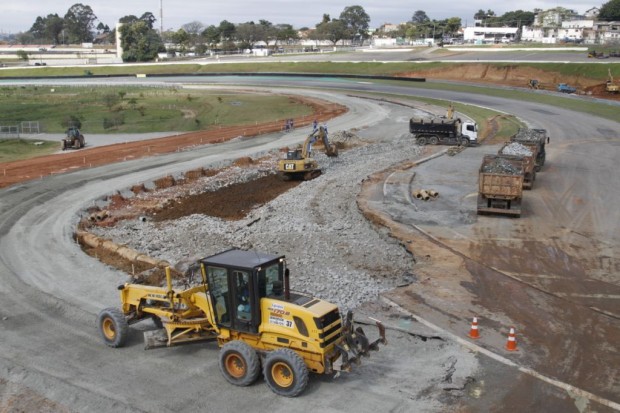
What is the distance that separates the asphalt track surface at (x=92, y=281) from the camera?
1336 cm

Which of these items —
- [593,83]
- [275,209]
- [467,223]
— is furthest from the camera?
[593,83]

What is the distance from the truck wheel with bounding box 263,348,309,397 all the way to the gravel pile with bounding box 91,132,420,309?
5315 millimetres

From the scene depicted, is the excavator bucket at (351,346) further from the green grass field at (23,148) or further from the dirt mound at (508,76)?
the dirt mound at (508,76)

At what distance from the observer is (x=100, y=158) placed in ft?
151

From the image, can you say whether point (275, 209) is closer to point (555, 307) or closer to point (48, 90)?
point (555, 307)

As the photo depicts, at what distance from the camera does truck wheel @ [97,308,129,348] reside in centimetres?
1506

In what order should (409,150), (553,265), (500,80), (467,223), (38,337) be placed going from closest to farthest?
(38,337), (553,265), (467,223), (409,150), (500,80)

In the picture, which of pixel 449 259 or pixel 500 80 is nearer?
pixel 449 259

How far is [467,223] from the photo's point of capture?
27609 millimetres

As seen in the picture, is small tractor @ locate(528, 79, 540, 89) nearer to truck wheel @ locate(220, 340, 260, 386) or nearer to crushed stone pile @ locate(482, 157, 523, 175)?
crushed stone pile @ locate(482, 157, 523, 175)

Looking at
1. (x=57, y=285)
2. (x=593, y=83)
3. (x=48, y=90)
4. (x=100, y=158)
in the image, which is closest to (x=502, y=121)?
(x=593, y=83)

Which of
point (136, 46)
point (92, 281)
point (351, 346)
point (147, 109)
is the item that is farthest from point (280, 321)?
point (136, 46)

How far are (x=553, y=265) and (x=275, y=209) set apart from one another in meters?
12.5

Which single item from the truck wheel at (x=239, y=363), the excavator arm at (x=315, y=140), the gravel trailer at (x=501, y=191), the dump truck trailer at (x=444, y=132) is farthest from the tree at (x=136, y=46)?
the truck wheel at (x=239, y=363)
